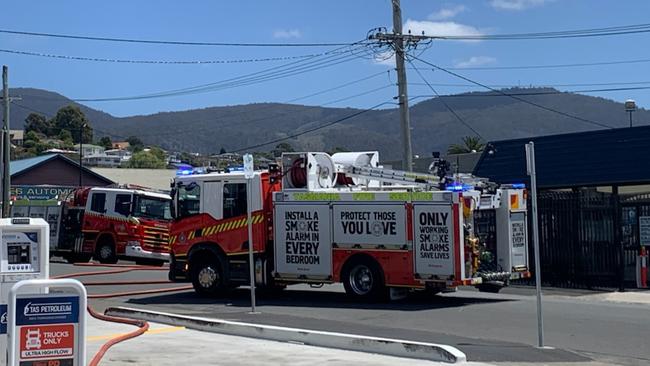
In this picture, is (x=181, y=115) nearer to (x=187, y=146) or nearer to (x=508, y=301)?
(x=187, y=146)

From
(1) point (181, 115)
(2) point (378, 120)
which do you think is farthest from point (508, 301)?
(1) point (181, 115)

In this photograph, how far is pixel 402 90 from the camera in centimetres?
2577

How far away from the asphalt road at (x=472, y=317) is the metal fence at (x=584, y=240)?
4.00 feet

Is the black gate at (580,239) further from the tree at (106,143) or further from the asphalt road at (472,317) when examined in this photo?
the tree at (106,143)

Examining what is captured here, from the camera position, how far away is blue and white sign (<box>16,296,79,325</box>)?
7734mm

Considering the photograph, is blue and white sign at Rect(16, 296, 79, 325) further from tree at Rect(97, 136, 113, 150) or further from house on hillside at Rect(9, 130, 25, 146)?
tree at Rect(97, 136, 113, 150)

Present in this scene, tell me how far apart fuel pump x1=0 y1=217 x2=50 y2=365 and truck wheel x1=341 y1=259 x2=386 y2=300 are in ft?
28.2

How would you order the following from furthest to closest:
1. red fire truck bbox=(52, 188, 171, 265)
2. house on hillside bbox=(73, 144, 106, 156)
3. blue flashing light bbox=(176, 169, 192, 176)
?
house on hillside bbox=(73, 144, 106, 156) < red fire truck bbox=(52, 188, 171, 265) < blue flashing light bbox=(176, 169, 192, 176)

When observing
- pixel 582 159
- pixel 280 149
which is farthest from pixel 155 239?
pixel 582 159

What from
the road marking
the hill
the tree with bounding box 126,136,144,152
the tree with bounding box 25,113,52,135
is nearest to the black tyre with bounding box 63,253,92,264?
the road marking

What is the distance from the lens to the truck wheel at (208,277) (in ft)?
59.5

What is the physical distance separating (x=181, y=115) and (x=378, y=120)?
4632cm

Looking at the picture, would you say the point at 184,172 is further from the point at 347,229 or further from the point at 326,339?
the point at 326,339

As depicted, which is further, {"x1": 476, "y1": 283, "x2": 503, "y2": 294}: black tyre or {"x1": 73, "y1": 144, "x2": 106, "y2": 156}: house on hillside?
{"x1": 73, "y1": 144, "x2": 106, "y2": 156}: house on hillside
